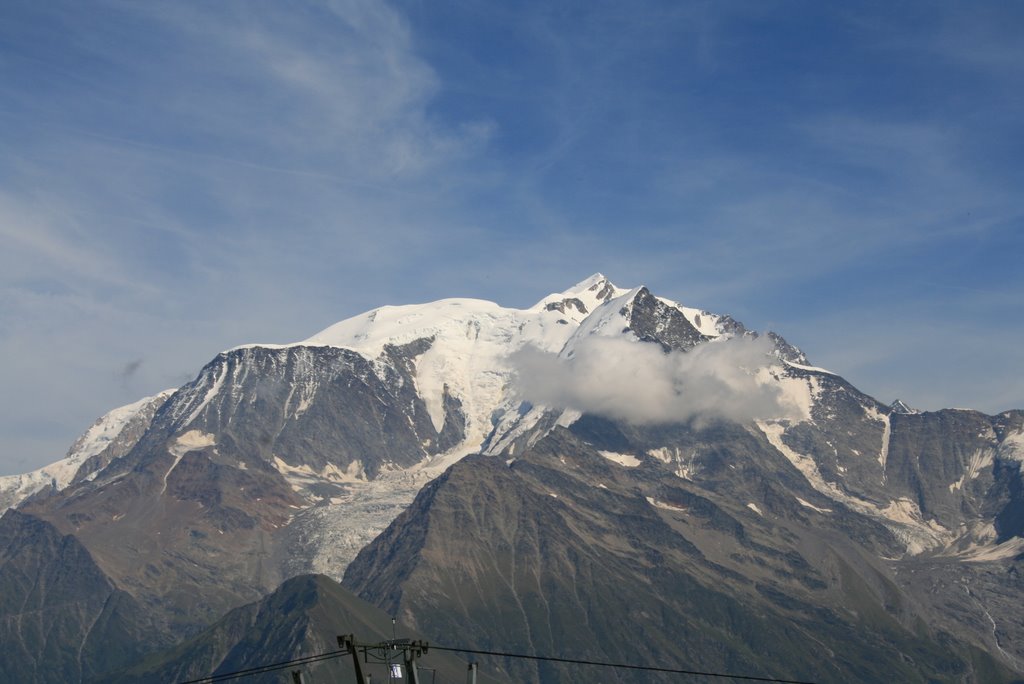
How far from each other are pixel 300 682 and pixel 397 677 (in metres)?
12.6

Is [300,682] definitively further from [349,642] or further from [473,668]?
[473,668]

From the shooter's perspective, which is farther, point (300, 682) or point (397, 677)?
point (397, 677)

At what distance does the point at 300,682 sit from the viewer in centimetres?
9250

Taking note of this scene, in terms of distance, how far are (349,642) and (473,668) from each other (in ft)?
48.5

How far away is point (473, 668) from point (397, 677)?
5.82m

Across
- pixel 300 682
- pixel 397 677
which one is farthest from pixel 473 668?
pixel 300 682

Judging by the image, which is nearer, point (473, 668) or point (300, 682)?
point (300, 682)

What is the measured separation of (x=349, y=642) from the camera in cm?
8931

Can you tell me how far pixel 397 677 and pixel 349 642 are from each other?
15.5m

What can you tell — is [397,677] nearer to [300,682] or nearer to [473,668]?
[473,668]

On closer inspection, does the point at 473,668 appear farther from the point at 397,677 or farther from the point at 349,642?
the point at 349,642

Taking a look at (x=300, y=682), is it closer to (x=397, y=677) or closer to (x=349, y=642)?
(x=349, y=642)
